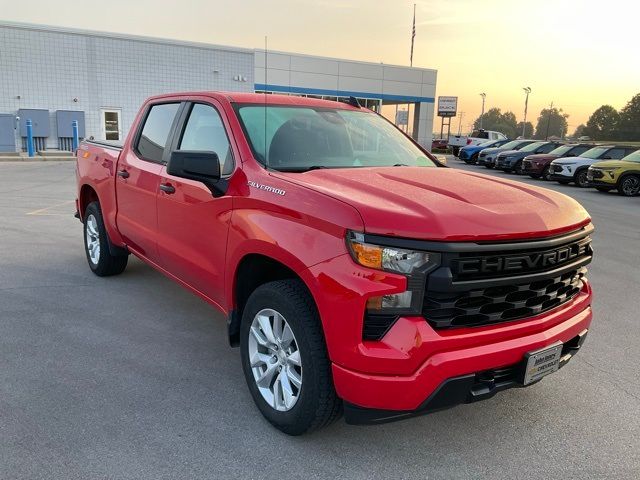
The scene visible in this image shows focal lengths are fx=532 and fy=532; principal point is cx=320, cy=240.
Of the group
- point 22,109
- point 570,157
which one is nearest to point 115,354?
point 570,157

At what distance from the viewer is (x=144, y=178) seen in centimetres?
445

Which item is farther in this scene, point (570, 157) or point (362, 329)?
point (570, 157)

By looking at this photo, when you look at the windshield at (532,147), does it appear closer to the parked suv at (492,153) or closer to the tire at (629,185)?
the parked suv at (492,153)

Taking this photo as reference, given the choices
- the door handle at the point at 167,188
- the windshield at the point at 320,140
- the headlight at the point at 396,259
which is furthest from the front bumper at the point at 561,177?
the headlight at the point at 396,259

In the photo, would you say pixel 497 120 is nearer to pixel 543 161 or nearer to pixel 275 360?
pixel 543 161

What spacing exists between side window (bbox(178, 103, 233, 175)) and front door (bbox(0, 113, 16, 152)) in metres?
24.1

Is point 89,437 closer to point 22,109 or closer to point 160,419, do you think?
point 160,419

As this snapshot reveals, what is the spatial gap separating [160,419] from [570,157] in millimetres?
21188

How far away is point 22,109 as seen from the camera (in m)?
25.0

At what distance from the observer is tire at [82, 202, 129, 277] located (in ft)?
18.4

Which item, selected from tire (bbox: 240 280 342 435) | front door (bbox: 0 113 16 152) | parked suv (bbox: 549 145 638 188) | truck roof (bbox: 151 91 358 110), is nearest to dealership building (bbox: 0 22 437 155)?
front door (bbox: 0 113 16 152)

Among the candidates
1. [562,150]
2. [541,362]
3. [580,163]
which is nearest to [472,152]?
[562,150]

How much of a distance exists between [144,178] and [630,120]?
112420 millimetres

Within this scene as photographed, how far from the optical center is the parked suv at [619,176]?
1720 centimetres
